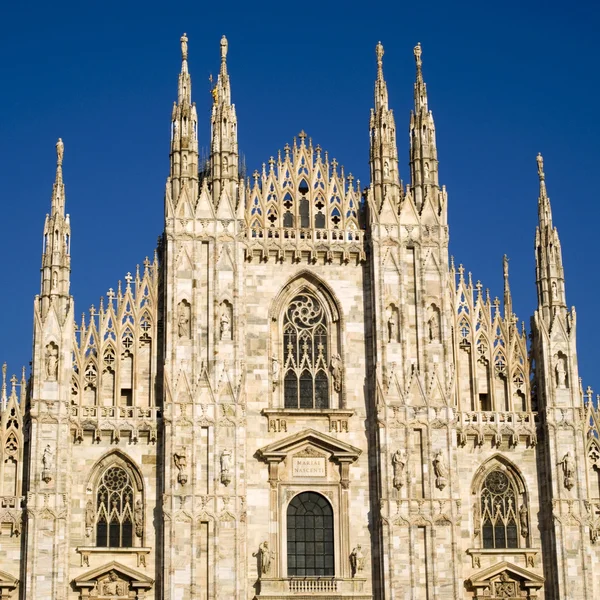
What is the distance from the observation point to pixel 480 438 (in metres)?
42.8

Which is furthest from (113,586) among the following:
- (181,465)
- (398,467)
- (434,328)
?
(434,328)

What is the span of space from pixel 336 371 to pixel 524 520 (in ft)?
22.3

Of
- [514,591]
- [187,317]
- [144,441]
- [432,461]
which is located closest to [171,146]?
[187,317]

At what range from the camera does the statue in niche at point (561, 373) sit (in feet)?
142

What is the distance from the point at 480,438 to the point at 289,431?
546 cm

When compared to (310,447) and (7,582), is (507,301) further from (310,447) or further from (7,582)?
(7,582)

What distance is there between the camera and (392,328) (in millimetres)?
43062

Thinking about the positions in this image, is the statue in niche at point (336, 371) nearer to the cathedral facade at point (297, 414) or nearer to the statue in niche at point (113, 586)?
the cathedral facade at point (297, 414)

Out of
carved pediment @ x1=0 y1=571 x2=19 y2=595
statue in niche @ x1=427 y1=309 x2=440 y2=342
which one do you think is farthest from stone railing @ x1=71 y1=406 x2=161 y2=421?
statue in niche @ x1=427 y1=309 x2=440 y2=342

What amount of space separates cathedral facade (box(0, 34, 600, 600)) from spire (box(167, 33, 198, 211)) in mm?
Result: 65

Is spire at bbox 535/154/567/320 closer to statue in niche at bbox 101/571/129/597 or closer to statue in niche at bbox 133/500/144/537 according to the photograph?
statue in niche at bbox 133/500/144/537

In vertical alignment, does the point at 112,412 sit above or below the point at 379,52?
below

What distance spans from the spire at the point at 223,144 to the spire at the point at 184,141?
21.8 inches

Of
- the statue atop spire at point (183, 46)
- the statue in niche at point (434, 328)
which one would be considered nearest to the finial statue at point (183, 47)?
the statue atop spire at point (183, 46)
